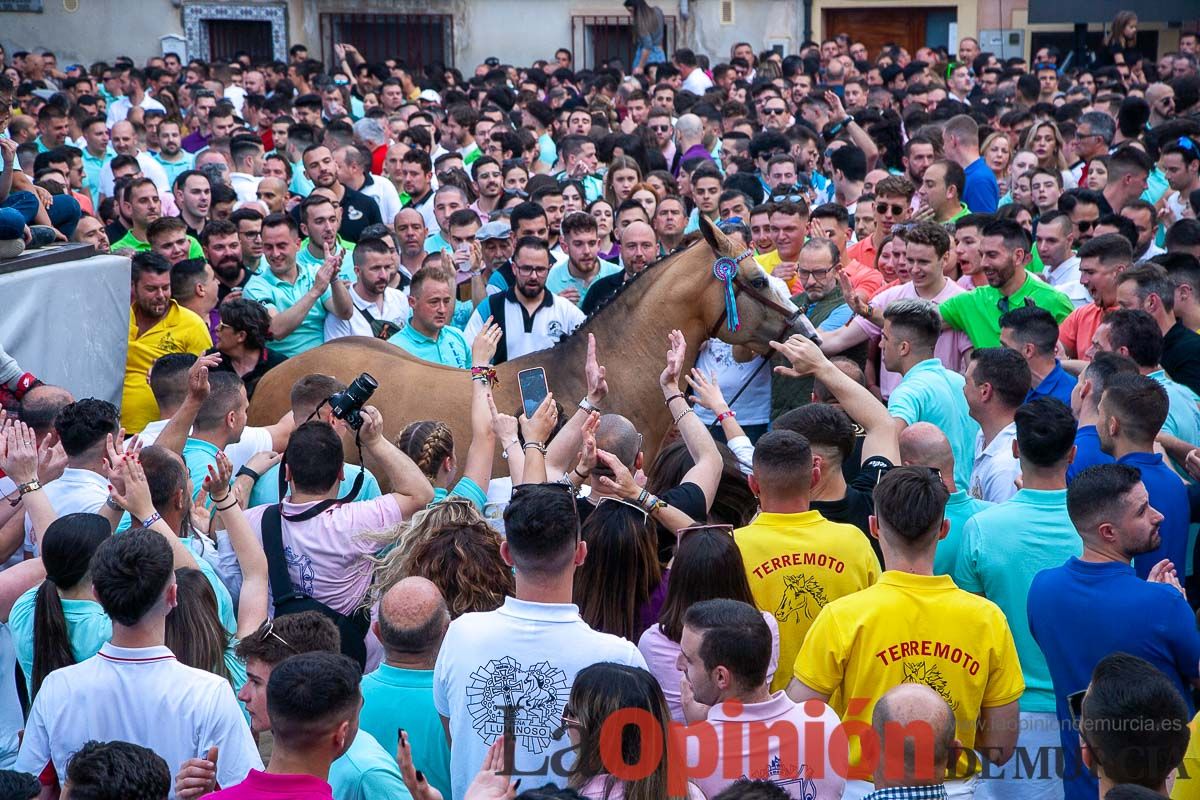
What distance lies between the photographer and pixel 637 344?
24.3 feet

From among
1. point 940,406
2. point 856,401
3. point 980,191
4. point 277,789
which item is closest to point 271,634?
point 277,789

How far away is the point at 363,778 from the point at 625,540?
1329 millimetres

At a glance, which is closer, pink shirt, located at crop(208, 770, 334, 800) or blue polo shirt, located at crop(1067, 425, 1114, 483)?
pink shirt, located at crop(208, 770, 334, 800)

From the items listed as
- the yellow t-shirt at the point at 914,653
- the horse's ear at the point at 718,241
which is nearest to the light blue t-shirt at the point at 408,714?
the yellow t-shirt at the point at 914,653

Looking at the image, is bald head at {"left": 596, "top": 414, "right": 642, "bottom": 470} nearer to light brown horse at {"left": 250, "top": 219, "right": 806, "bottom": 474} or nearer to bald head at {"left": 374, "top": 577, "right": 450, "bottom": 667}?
bald head at {"left": 374, "top": 577, "right": 450, "bottom": 667}

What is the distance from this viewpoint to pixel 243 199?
1238 centimetres

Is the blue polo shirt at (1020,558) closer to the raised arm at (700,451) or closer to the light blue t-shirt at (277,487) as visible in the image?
the raised arm at (700,451)

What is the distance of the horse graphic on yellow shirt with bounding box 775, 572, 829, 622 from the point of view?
4.41 m

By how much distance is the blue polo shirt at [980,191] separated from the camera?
10.9m

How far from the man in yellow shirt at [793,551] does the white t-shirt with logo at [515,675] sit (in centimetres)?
84

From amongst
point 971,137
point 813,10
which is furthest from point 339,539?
point 813,10

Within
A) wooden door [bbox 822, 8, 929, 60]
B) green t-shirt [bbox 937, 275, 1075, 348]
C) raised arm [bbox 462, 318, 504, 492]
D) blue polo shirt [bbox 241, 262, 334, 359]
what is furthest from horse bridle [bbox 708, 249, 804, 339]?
wooden door [bbox 822, 8, 929, 60]

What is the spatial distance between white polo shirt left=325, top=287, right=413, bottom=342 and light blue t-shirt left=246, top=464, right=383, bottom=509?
7.35ft

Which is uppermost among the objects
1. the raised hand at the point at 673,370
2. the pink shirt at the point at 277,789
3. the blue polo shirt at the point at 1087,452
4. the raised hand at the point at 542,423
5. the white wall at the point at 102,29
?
the white wall at the point at 102,29
